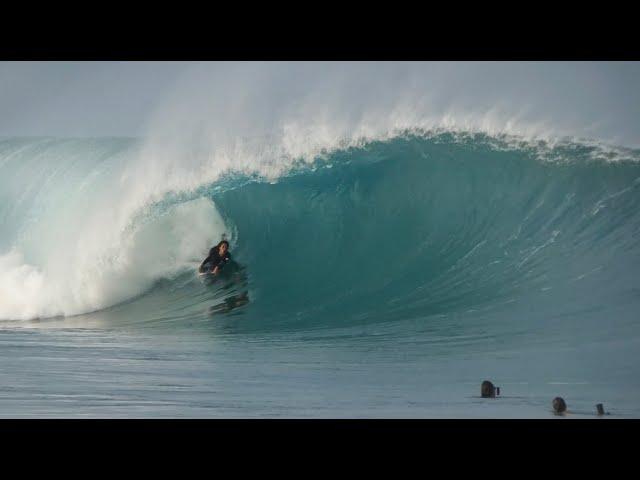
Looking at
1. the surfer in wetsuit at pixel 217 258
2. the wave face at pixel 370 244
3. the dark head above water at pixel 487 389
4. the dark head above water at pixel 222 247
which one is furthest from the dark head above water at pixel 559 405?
the dark head above water at pixel 222 247

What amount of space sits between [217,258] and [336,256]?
5.15 feet

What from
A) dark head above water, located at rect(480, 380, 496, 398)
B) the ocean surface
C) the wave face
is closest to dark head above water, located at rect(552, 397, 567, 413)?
the ocean surface

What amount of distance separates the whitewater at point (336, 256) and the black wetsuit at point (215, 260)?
0.66ft

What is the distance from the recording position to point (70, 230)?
1257cm

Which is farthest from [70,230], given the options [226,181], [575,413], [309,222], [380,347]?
[575,413]

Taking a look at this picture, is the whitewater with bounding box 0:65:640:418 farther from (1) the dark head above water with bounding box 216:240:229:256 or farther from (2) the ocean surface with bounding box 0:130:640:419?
(1) the dark head above water with bounding box 216:240:229:256

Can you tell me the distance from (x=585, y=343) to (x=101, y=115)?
36.8 ft

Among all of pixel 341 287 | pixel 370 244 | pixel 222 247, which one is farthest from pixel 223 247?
pixel 370 244

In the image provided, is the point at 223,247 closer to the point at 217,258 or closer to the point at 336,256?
the point at 217,258

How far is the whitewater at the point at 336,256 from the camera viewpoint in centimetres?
823

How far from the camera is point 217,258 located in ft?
36.7

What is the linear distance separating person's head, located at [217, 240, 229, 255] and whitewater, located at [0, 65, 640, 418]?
0.22m
